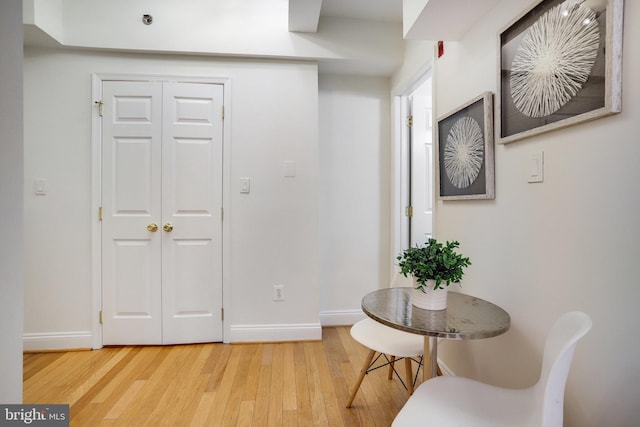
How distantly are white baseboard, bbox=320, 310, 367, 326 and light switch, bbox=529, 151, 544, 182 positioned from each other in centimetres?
193

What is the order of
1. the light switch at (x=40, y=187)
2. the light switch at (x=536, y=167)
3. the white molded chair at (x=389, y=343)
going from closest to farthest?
1. the light switch at (x=536, y=167)
2. the white molded chair at (x=389, y=343)
3. the light switch at (x=40, y=187)

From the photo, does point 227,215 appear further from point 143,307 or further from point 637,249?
point 637,249

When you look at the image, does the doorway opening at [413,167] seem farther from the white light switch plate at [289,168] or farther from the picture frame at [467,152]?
the white light switch plate at [289,168]

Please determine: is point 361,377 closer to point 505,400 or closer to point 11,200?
point 505,400

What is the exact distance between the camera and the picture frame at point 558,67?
2.77 feet

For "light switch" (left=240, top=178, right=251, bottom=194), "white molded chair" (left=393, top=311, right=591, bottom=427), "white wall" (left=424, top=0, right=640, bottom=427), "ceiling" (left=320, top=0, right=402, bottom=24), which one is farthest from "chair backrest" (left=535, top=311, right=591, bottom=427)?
"ceiling" (left=320, top=0, right=402, bottom=24)

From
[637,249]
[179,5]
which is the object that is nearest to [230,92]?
[179,5]

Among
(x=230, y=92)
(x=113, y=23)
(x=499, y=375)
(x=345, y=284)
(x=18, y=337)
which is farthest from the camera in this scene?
(x=345, y=284)

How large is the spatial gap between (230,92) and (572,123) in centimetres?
216

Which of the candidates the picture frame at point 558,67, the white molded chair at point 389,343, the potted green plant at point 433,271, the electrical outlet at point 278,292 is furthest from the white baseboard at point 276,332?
the picture frame at point 558,67

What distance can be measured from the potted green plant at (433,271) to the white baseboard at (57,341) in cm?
248

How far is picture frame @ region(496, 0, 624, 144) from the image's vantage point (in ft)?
2.77

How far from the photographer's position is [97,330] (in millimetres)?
2207

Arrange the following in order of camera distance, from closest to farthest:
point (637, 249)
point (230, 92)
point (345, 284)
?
point (637, 249), point (230, 92), point (345, 284)
